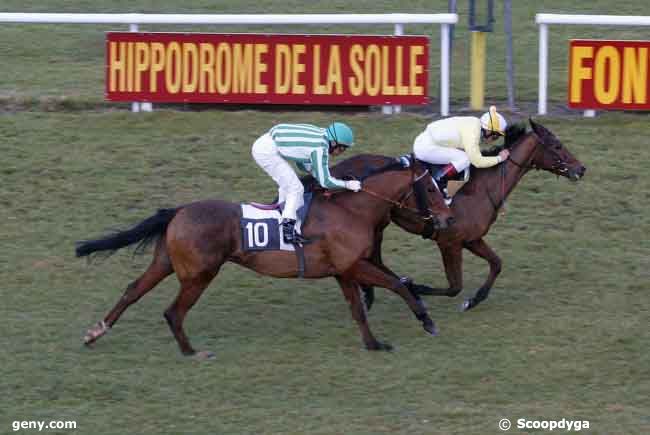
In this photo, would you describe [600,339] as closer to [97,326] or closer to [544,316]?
[544,316]

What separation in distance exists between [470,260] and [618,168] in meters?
2.44

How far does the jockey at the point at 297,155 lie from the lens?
352 inches

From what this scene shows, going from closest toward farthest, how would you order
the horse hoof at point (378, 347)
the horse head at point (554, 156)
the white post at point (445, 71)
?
the horse hoof at point (378, 347) → the horse head at point (554, 156) → the white post at point (445, 71)

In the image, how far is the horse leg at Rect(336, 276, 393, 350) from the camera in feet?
29.9

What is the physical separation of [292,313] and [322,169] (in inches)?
61.2

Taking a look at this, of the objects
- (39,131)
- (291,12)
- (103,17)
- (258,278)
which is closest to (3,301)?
(258,278)

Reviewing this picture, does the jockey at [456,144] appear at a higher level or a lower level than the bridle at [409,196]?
higher

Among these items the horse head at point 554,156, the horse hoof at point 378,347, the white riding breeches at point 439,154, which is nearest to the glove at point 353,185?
the white riding breeches at point 439,154

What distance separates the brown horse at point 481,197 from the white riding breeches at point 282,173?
2.02ft

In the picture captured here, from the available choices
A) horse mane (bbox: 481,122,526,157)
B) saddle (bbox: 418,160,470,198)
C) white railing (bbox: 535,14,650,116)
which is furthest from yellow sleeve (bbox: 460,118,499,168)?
white railing (bbox: 535,14,650,116)

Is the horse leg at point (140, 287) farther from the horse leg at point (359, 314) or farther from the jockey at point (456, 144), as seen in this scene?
the jockey at point (456, 144)

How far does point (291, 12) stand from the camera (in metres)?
19.0

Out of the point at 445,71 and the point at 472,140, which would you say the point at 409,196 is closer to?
the point at 472,140
